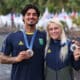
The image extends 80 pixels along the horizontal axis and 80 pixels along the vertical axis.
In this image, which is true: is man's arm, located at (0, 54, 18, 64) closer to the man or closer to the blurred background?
the man

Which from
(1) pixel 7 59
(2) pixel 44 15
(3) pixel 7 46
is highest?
(3) pixel 7 46

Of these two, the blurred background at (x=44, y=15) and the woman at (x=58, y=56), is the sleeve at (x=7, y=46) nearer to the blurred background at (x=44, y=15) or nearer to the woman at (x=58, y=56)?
the woman at (x=58, y=56)

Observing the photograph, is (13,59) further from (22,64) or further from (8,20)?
(8,20)

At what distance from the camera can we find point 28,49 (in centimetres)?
386

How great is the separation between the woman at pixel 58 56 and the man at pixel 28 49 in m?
0.09

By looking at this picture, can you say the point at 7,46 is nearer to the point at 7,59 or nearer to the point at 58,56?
the point at 7,59

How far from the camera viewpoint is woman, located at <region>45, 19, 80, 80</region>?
385 cm

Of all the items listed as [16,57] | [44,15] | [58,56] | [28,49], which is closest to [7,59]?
[16,57]

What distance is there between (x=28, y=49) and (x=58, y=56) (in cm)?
29

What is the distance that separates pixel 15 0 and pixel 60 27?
2373 cm

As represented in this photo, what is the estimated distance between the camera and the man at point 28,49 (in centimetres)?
390

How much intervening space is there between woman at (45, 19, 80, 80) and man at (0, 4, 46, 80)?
0.09 m

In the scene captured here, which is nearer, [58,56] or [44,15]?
[58,56]

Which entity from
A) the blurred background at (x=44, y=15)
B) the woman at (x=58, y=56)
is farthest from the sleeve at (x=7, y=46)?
the blurred background at (x=44, y=15)
